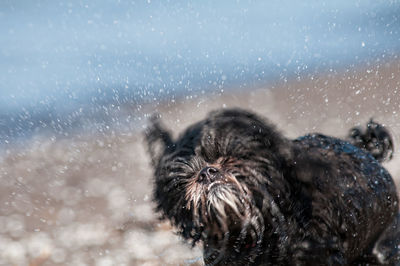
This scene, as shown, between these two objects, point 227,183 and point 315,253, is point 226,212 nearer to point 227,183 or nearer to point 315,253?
point 227,183

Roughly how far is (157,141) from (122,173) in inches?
126

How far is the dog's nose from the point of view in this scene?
326 centimetres

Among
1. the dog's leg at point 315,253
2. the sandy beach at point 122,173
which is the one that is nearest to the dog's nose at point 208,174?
the dog's leg at point 315,253

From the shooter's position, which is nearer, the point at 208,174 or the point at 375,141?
the point at 208,174

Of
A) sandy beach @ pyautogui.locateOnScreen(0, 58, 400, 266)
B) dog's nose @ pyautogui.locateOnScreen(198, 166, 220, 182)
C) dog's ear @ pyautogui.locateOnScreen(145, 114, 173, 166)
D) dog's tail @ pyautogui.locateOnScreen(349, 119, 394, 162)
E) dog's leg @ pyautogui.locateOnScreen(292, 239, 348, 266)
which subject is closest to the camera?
dog's nose @ pyautogui.locateOnScreen(198, 166, 220, 182)

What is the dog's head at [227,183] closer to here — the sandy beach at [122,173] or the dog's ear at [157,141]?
the dog's ear at [157,141]

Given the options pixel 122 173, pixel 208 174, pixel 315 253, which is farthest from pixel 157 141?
pixel 122 173

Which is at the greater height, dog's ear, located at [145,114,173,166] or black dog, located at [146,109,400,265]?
dog's ear, located at [145,114,173,166]

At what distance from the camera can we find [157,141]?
4.07m

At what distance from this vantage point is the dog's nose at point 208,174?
3.26 meters

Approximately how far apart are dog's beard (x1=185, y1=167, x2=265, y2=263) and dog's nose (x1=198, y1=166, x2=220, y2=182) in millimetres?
36

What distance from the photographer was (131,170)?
696 cm

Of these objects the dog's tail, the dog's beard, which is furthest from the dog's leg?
the dog's tail

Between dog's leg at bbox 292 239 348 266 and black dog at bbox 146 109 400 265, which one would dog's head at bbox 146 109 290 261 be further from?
dog's leg at bbox 292 239 348 266
